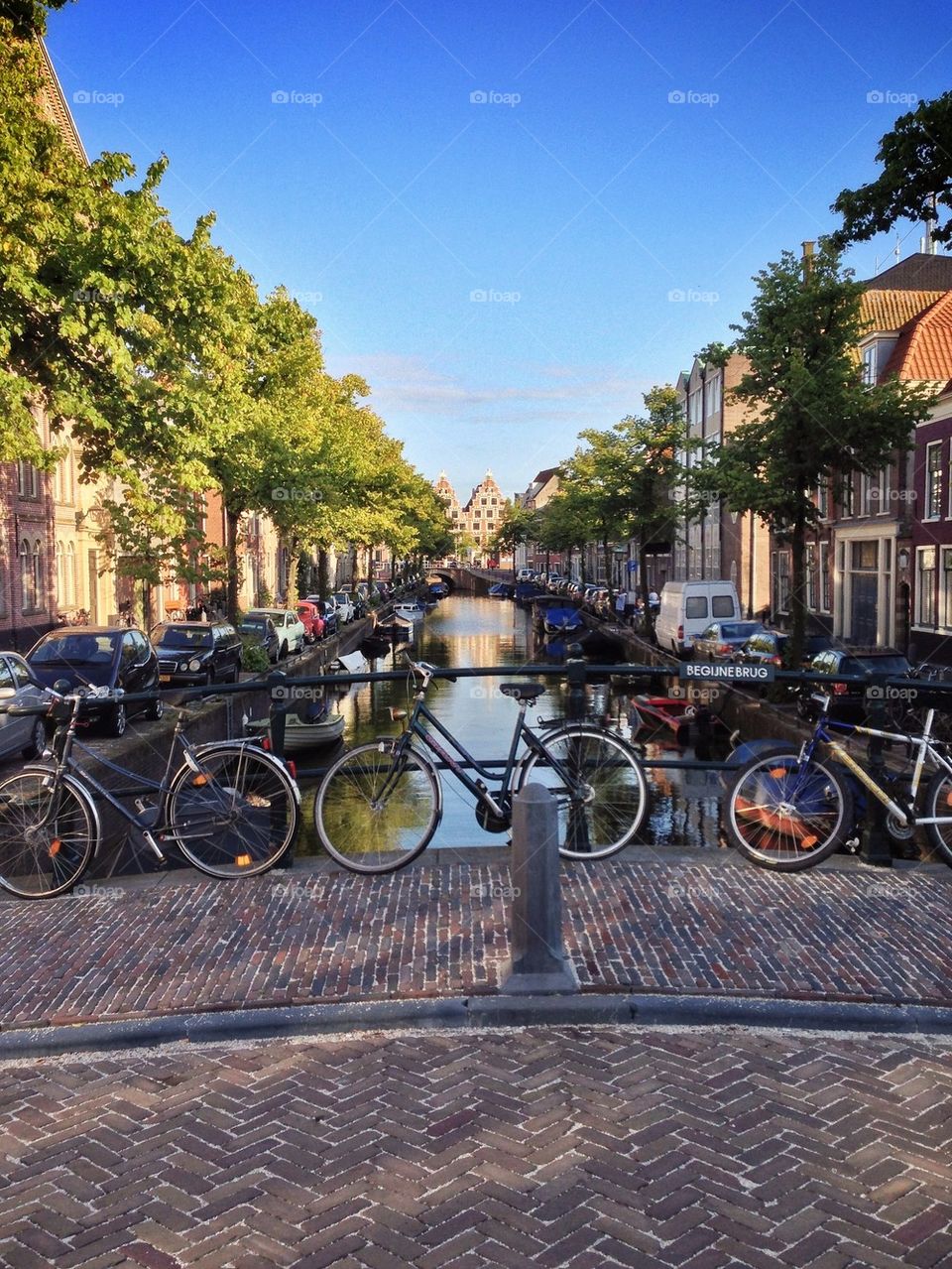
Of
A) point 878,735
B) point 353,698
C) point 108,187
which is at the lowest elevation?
point 353,698

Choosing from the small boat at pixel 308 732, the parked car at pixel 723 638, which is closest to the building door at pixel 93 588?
the small boat at pixel 308 732

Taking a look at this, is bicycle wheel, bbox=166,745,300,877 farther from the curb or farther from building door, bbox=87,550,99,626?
building door, bbox=87,550,99,626

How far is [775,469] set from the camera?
2278 cm

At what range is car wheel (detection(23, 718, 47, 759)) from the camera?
619 inches

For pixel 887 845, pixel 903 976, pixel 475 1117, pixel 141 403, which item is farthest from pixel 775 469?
pixel 475 1117

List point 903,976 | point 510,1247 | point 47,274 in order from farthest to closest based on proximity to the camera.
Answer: point 47,274
point 903,976
point 510,1247

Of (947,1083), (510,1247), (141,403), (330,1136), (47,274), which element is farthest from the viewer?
(141,403)

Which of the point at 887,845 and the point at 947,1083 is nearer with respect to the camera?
the point at 947,1083

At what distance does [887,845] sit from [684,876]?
55.8 inches

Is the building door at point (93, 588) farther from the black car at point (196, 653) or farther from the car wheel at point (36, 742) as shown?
the car wheel at point (36, 742)

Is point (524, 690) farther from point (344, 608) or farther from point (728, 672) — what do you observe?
point (344, 608)

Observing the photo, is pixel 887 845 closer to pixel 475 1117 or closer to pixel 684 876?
pixel 684 876

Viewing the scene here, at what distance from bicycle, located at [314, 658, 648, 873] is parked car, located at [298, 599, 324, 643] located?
33306mm

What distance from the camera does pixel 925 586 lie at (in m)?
30.9
